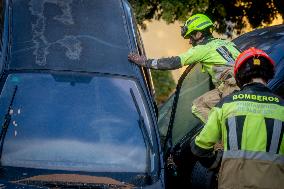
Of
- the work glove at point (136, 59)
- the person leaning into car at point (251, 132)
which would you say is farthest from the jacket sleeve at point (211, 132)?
the work glove at point (136, 59)

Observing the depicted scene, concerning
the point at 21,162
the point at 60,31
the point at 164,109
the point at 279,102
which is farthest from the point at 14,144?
the point at 164,109

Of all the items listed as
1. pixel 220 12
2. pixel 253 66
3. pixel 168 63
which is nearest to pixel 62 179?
pixel 253 66

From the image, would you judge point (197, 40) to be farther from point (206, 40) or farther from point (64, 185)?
point (64, 185)

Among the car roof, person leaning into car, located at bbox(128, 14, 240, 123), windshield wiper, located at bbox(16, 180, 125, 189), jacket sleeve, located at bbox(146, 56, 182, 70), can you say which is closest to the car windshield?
the car roof

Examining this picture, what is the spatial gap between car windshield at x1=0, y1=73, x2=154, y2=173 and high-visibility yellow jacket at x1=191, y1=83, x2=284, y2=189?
3.29 feet

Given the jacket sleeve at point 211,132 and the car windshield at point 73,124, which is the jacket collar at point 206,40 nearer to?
the car windshield at point 73,124

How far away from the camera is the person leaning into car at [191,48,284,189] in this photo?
10.2 feet

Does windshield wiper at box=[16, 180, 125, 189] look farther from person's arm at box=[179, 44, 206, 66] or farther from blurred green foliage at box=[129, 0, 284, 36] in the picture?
blurred green foliage at box=[129, 0, 284, 36]

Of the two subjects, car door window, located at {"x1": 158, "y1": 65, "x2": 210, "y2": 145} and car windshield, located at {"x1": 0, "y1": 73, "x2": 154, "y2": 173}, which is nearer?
car windshield, located at {"x1": 0, "y1": 73, "x2": 154, "y2": 173}

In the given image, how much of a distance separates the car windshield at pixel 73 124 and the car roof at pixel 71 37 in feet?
0.48

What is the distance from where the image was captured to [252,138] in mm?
3133

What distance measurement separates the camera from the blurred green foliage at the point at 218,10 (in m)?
8.66

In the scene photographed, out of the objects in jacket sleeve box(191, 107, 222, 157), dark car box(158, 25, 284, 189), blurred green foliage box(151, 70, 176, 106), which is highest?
jacket sleeve box(191, 107, 222, 157)

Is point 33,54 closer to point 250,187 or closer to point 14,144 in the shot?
point 14,144
